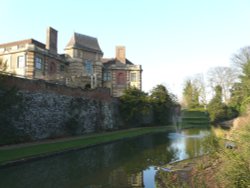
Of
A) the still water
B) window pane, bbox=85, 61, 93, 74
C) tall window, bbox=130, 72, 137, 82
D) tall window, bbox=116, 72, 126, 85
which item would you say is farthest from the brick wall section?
tall window, bbox=130, 72, 137, 82

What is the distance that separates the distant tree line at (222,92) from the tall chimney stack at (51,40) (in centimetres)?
3036

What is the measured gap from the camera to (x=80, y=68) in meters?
44.3

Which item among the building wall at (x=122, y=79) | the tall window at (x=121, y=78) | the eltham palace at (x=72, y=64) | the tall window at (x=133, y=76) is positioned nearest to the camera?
the eltham palace at (x=72, y=64)

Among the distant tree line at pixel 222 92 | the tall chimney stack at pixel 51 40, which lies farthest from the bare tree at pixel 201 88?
the tall chimney stack at pixel 51 40

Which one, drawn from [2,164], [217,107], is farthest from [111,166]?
[217,107]

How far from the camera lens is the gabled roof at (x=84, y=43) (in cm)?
4481

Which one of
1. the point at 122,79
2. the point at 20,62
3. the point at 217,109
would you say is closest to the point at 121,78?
the point at 122,79

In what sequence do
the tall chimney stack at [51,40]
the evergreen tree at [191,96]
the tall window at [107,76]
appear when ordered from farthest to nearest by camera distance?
the evergreen tree at [191,96] < the tall window at [107,76] < the tall chimney stack at [51,40]

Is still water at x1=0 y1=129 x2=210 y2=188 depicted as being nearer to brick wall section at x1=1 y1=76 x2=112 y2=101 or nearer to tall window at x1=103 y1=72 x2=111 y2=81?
brick wall section at x1=1 y1=76 x2=112 y2=101

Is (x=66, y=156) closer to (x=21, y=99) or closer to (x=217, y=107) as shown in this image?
(x=21, y=99)

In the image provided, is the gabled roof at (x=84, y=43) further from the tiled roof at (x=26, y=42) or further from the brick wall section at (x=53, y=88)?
the brick wall section at (x=53, y=88)

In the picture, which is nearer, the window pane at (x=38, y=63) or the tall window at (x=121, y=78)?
the window pane at (x=38, y=63)

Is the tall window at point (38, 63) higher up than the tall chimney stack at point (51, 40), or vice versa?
the tall chimney stack at point (51, 40)

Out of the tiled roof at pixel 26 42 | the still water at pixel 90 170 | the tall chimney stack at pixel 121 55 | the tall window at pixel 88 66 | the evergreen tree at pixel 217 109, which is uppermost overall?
the tall chimney stack at pixel 121 55
